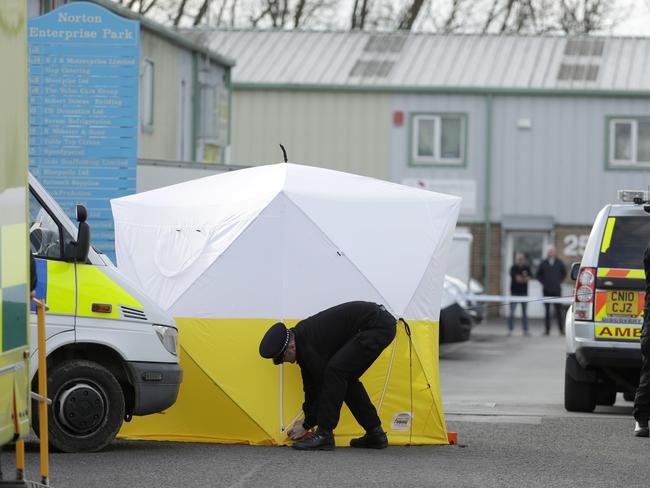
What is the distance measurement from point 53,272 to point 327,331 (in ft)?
6.65

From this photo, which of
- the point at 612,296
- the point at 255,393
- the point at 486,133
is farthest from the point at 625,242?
the point at 486,133

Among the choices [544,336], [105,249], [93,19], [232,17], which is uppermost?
[232,17]

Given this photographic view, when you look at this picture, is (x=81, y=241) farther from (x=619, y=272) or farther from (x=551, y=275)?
(x=551, y=275)

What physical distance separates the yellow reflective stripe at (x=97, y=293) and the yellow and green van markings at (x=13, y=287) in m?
3.49

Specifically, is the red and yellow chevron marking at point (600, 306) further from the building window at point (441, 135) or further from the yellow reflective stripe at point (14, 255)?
the building window at point (441, 135)

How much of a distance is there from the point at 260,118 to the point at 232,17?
34.5 ft

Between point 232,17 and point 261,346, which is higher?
point 232,17

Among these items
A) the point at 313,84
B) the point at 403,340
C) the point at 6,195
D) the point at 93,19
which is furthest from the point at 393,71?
the point at 6,195

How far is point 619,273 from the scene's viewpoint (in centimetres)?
1401

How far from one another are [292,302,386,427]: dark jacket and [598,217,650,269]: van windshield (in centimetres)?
358

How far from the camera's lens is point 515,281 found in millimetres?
31359

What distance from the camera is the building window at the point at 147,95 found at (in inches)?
967

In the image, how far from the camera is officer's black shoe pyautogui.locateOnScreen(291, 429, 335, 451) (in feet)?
36.9

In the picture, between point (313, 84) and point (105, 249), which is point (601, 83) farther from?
point (105, 249)
